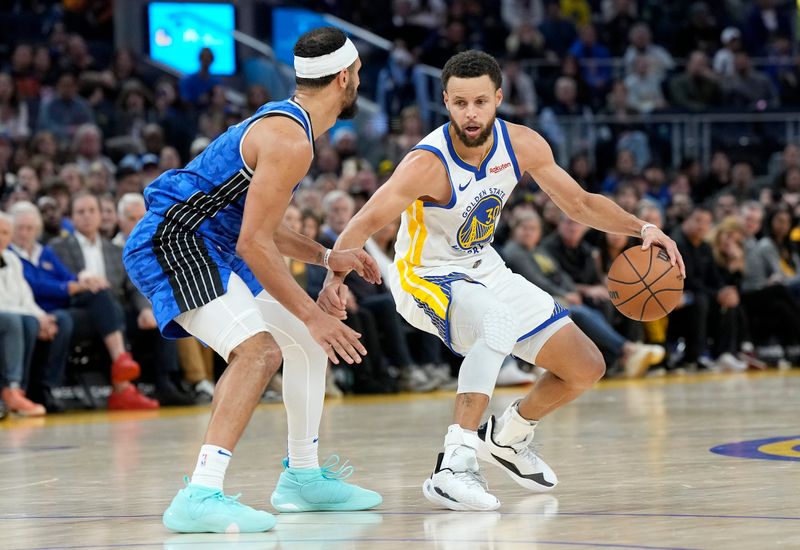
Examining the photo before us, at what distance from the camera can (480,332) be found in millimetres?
5320

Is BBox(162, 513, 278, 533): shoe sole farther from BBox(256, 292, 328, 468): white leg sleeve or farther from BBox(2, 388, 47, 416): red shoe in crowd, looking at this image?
BBox(2, 388, 47, 416): red shoe in crowd

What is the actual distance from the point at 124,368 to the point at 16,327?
2.87ft

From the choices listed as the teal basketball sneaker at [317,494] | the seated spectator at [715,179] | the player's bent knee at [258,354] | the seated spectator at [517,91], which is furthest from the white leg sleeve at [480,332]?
the seated spectator at [517,91]

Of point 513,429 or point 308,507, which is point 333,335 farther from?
point 513,429

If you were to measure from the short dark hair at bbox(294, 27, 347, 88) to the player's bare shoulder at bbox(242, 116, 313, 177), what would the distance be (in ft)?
0.84

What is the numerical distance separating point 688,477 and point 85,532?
2.40 meters

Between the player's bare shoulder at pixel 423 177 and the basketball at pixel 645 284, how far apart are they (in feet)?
2.98

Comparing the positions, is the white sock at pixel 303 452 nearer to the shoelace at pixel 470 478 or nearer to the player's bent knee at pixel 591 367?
the shoelace at pixel 470 478

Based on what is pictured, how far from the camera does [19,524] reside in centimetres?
487

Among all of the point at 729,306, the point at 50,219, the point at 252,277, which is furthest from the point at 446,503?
the point at 729,306

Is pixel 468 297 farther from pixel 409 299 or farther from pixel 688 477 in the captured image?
pixel 688 477

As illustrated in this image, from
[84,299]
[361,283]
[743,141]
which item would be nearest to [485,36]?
[743,141]

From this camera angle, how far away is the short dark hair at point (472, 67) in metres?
5.38

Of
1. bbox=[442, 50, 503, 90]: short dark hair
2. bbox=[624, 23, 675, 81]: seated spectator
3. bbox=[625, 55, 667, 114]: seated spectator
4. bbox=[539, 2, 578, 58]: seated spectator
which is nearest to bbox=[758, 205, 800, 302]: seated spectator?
bbox=[625, 55, 667, 114]: seated spectator
